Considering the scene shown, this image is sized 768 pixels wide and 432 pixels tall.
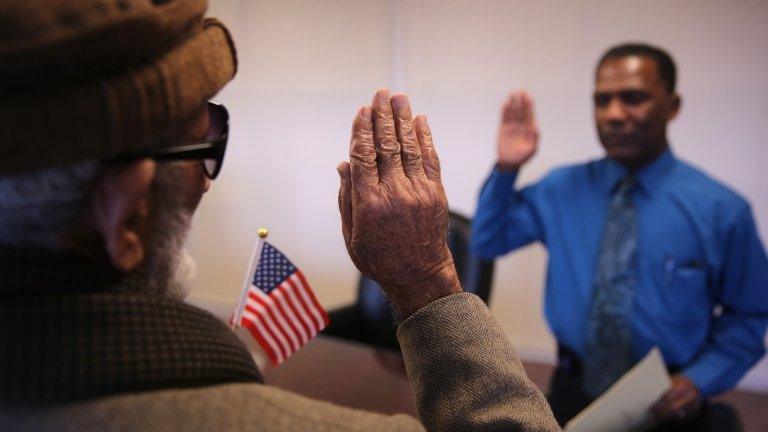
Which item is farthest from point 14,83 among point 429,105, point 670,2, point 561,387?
point 670,2

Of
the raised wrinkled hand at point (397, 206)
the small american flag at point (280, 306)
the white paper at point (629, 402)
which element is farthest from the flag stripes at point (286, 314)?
the white paper at point (629, 402)

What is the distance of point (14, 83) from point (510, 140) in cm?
148

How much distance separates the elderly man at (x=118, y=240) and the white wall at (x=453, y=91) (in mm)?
1533

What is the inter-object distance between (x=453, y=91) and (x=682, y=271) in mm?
1516

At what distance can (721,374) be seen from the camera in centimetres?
159

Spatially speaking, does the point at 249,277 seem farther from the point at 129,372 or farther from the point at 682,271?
the point at 682,271

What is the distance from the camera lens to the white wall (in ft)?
7.82

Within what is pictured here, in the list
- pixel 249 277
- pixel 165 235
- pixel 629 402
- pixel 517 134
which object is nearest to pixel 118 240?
pixel 165 235

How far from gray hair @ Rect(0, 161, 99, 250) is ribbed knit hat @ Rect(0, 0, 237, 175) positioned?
2 centimetres

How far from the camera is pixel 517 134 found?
70.5 inches

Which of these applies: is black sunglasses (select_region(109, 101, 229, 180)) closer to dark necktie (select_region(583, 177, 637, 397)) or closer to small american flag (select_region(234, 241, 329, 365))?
small american flag (select_region(234, 241, 329, 365))

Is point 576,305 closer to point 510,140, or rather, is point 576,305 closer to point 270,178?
point 510,140

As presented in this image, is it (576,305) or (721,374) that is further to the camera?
(576,305)

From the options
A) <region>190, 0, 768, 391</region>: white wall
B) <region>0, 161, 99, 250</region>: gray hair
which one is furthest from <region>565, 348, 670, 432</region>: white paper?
<region>190, 0, 768, 391</region>: white wall
